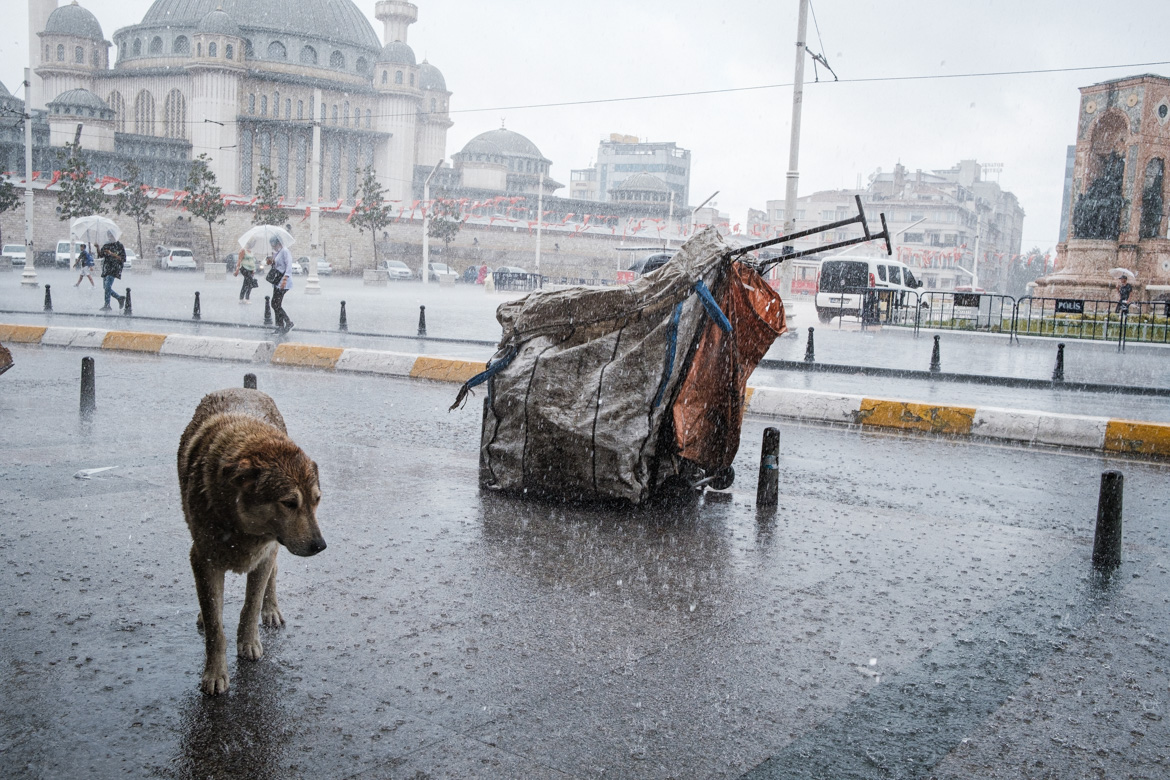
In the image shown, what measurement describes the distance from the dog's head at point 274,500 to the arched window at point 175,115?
7592 cm

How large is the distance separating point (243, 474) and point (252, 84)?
76.2 metres

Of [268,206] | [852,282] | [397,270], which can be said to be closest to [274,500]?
[852,282]

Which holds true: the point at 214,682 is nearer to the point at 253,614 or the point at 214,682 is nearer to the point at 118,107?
the point at 253,614

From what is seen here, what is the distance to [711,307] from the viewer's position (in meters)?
5.45

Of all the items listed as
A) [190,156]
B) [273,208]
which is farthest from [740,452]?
[190,156]

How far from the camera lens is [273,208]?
6025cm

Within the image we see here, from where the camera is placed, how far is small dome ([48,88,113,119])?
64.6 m

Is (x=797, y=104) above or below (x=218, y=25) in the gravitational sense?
below

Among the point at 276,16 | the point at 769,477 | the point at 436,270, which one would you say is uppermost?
the point at 276,16

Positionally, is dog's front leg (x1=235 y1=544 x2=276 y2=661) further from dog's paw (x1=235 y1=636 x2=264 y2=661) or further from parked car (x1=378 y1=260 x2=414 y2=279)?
parked car (x1=378 y1=260 x2=414 y2=279)

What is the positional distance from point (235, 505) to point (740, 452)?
5.03 m

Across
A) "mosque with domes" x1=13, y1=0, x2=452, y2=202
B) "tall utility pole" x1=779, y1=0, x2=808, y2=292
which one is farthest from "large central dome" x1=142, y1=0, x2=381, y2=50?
"tall utility pole" x1=779, y1=0, x2=808, y2=292

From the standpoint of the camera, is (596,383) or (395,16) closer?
(596,383)

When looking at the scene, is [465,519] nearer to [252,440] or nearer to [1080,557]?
[252,440]
